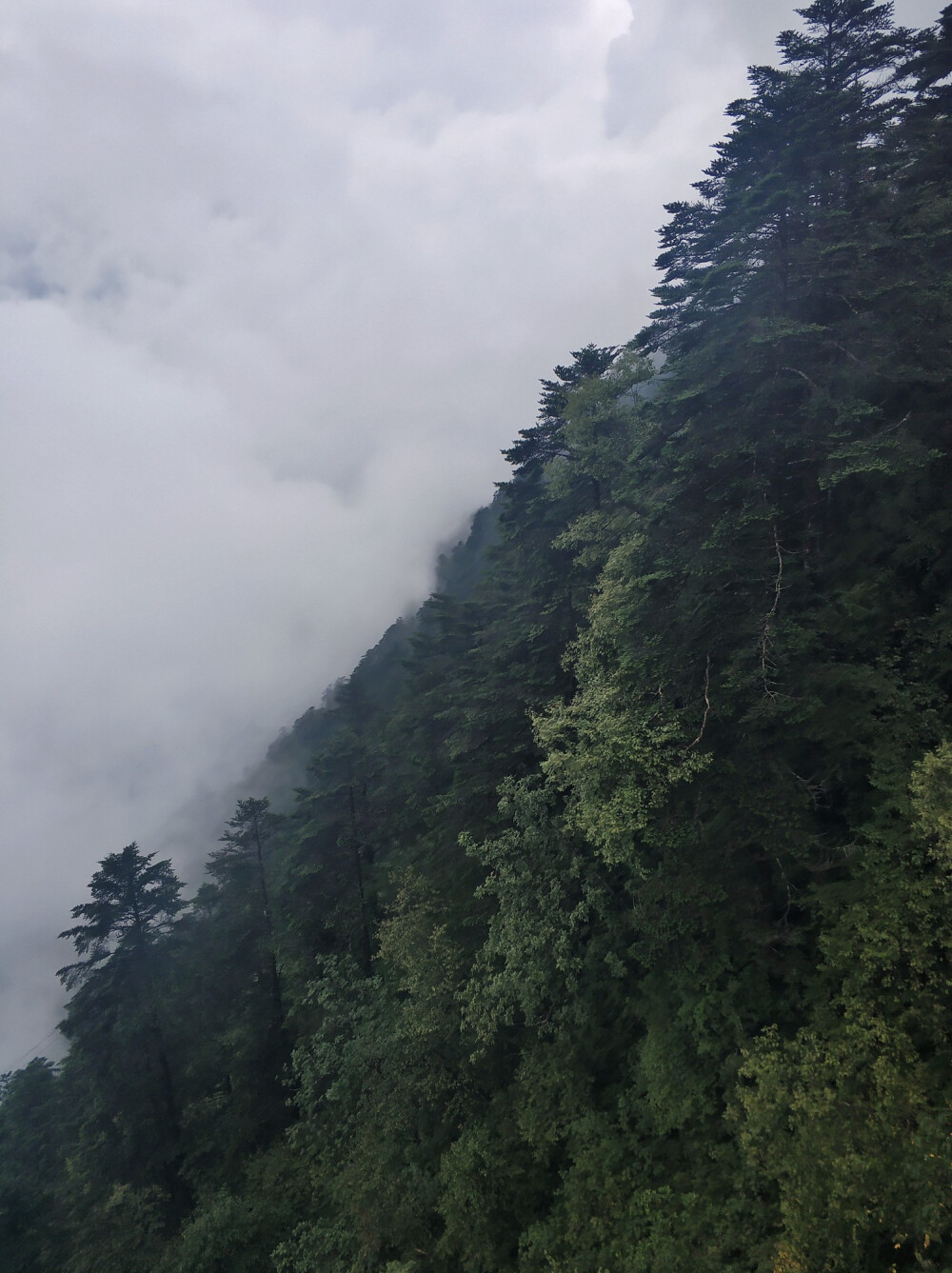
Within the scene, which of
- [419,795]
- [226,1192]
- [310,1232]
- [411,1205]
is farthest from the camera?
[419,795]

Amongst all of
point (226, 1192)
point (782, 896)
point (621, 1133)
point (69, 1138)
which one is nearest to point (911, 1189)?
point (782, 896)

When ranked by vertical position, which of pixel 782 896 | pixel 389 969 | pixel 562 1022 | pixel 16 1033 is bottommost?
pixel 562 1022

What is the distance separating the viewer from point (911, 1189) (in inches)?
318

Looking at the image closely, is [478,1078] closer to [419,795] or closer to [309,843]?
[419,795]

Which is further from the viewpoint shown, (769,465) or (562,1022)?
(562,1022)

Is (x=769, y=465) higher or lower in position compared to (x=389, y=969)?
higher

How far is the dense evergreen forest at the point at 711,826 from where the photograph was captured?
9953 millimetres

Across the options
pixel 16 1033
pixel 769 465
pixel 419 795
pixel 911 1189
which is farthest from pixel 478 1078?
pixel 16 1033

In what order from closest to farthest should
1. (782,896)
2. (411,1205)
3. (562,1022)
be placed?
1. (782,896)
2. (562,1022)
3. (411,1205)

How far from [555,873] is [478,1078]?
772cm

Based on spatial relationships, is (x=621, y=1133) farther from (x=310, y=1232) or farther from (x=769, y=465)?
(x=769, y=465)

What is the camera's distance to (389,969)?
24.2m

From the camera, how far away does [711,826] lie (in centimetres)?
1330

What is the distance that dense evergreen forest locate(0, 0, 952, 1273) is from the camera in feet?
Result: 32.7
